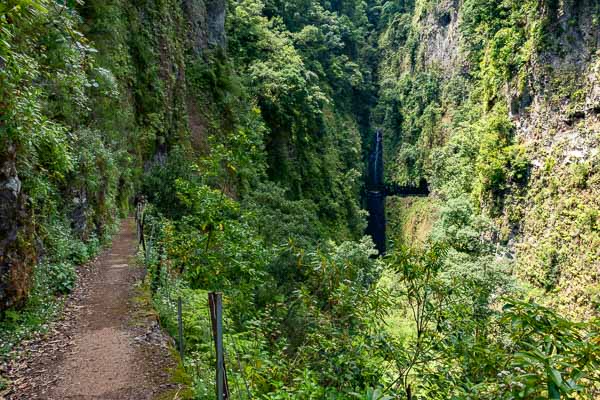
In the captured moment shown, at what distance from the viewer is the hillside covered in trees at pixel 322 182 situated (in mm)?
4039

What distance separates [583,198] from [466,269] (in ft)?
19.6

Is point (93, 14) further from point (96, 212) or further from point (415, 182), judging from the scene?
point (415, 182)

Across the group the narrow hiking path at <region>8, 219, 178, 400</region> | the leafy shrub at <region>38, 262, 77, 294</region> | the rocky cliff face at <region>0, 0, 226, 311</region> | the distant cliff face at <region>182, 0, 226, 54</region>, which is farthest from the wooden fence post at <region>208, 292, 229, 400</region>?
the distant cliff face at <region>182, 0, 226, 54</region>

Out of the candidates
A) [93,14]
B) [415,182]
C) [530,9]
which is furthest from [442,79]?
[93,14]

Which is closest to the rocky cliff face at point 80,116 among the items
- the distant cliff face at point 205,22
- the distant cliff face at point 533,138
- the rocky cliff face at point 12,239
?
the rocky cliff face at point 12,239

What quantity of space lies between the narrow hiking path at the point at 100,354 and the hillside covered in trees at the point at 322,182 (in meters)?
0.27

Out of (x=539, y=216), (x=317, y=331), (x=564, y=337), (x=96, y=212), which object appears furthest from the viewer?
(x=539, y=216)

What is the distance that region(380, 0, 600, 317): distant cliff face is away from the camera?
1797 centimetres

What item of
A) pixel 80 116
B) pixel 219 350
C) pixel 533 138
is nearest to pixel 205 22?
pixel 80 116

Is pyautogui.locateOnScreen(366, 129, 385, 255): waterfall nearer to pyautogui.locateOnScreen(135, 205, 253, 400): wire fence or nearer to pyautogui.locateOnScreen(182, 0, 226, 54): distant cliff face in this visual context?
pyautogui.locateOnScreen(182, 0, 226, 54): distant cliff face

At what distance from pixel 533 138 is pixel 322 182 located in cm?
1638

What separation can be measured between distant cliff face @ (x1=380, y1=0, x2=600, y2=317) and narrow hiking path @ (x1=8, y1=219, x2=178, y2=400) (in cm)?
1434

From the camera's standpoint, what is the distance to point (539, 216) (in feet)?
68.1

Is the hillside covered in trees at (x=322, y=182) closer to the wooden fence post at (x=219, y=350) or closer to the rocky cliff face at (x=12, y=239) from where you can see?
the rocky cliff face at (x=12, y=239)
